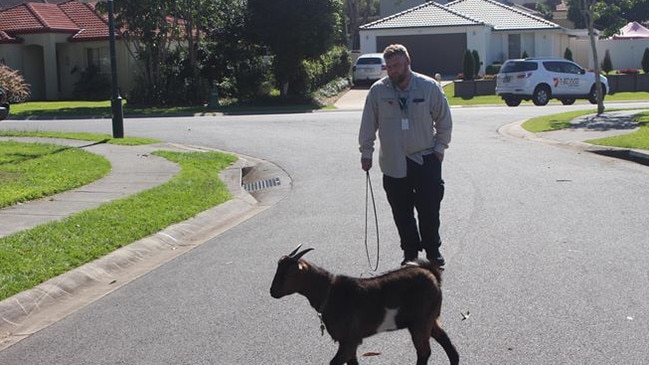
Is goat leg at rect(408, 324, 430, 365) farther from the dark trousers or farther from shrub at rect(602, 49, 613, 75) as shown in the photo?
shrub at rect(602, 49, 613, 75)

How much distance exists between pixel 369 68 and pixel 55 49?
15235 mm

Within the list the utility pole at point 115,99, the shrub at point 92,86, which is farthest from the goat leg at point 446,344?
the shrub at point 92,86

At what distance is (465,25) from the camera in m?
51.2

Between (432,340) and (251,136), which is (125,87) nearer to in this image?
(251,136)

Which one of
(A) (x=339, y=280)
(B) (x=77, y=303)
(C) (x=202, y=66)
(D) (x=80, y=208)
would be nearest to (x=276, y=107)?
(C) (x=202, y=66)

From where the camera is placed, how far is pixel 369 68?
158 feet

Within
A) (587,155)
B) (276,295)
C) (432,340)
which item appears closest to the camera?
(276,295)

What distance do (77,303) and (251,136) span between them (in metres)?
14.9

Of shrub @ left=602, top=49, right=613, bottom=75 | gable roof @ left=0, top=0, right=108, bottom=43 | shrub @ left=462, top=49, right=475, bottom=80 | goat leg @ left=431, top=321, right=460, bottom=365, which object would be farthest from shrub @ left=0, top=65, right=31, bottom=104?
goat leg @ left=431, top=321, right=460, bottom=365

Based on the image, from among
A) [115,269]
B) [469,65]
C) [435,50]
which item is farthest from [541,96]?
[115,269]

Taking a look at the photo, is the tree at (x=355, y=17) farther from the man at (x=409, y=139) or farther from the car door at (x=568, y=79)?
the man at (x=409, y=139)

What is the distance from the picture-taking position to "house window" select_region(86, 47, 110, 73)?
4316 cm

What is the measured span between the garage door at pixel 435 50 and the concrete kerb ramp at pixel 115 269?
129 feet

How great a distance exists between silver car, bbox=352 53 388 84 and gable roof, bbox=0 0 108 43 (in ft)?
41.8
